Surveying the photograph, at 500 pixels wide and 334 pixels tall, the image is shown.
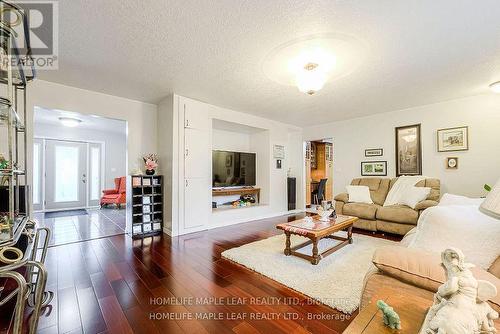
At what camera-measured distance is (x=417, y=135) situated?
423 cm

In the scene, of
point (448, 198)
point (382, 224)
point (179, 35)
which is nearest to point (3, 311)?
point (179, 35)

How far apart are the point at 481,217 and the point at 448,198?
90cm

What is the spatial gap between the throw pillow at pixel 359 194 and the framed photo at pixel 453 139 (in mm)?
1499

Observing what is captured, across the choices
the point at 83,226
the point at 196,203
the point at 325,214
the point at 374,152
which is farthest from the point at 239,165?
the point at 83,226

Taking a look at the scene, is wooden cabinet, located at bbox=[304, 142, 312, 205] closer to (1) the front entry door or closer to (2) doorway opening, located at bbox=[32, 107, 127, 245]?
(2) doorway opening, located at bbox=[32, 107, 127, 245]

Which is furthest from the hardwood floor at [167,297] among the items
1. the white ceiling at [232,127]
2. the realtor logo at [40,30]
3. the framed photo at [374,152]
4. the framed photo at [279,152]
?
the framed photo at [374,152]

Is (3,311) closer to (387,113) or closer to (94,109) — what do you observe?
(94,109)

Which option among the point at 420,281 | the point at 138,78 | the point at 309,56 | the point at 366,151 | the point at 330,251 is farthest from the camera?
the point at 366,151

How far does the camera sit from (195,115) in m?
3.84

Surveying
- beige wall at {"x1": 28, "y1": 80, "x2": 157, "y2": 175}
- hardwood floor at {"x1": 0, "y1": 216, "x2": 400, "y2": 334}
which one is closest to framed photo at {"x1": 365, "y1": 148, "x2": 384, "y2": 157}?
hardwood floor at {"x1": 0, "y1": 216, "x2": 400, "y2": 334}

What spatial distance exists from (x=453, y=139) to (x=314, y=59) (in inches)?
133

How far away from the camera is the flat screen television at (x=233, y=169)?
468 cm

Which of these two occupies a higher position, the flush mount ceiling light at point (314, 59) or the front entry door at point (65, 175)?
the flush mount ceiling light at point (314, 59)

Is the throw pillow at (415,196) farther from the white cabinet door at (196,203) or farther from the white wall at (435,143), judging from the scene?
the white cabinet door at (196,203)
